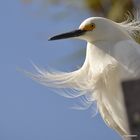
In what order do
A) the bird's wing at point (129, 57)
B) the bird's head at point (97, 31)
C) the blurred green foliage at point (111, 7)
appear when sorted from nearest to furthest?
the bird's wing at point (129, 57) → the bird's head at point (97, 31) → the blurred green foliage at point (111, 7)

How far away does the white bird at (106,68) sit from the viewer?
248cm

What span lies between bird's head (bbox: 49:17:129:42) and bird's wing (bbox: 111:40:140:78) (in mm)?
109

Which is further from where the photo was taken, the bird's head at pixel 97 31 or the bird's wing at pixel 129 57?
the bird's head at pixel 97 31

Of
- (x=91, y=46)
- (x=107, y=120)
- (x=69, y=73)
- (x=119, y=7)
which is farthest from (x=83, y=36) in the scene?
(x=119, y=7)

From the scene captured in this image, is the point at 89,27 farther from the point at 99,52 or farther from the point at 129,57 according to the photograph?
the point at 129,57

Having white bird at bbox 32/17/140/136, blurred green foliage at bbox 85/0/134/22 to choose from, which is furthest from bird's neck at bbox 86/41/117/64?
blurred green foliage at bbox 85/0/134/22

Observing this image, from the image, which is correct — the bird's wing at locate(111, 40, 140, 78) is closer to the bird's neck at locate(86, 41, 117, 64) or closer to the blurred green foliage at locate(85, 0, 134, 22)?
the bird's neck at locate(86, 41, 117, 64)

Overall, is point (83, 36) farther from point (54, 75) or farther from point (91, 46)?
point (54, 75)

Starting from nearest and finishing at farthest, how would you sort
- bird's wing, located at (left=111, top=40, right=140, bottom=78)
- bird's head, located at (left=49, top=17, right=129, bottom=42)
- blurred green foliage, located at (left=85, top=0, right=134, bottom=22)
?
bird's wing, located at (left=111, top=40, right=140, bottom=78) < bird's head, located at (left=49, top=17, right=129, bottom=42) < blurred green foliage, located at (left=85, top=0, right=134, bottom=22)

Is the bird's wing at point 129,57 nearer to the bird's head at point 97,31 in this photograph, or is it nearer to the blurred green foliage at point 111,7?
the bird's head at point 97,31

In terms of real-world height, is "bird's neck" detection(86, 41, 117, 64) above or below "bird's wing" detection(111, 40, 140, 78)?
above

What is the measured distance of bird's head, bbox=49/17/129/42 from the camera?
103 inches

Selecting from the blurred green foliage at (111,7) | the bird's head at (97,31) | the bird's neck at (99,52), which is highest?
the blurred green foliage at (111,7)

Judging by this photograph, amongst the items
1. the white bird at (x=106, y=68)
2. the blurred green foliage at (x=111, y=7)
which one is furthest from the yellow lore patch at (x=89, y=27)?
the blurred green foliage at (x=111, y=7)
